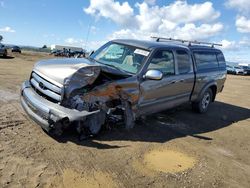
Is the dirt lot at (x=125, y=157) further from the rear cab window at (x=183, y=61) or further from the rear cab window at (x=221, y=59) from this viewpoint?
the rear cab window at (x=221, y=59)

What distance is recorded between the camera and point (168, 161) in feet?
16.8

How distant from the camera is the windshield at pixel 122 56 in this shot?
6352 mm

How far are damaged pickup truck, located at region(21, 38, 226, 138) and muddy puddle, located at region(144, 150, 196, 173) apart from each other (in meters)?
0.90

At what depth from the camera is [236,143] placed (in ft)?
21.9

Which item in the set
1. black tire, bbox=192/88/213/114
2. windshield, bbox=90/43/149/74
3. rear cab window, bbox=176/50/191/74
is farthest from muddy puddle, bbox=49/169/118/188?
black tire, bbox=192/88/213/114

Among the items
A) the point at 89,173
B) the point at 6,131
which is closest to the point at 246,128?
the point at 89,173

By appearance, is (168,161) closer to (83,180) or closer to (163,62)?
(83,180)

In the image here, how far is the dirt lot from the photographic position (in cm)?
416

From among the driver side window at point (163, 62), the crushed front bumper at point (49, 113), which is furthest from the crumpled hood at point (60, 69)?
the driver side window at point (163, 62)

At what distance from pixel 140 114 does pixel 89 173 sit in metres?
2.37

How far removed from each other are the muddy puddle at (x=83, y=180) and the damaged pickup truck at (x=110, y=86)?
983 mm

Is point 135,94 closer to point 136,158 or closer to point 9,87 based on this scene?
point 136,158

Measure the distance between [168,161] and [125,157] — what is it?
0.74 meters

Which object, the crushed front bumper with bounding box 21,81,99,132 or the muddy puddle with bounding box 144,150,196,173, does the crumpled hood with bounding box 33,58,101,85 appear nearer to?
the crushed front bumper with bounding box 21,81,99,132
